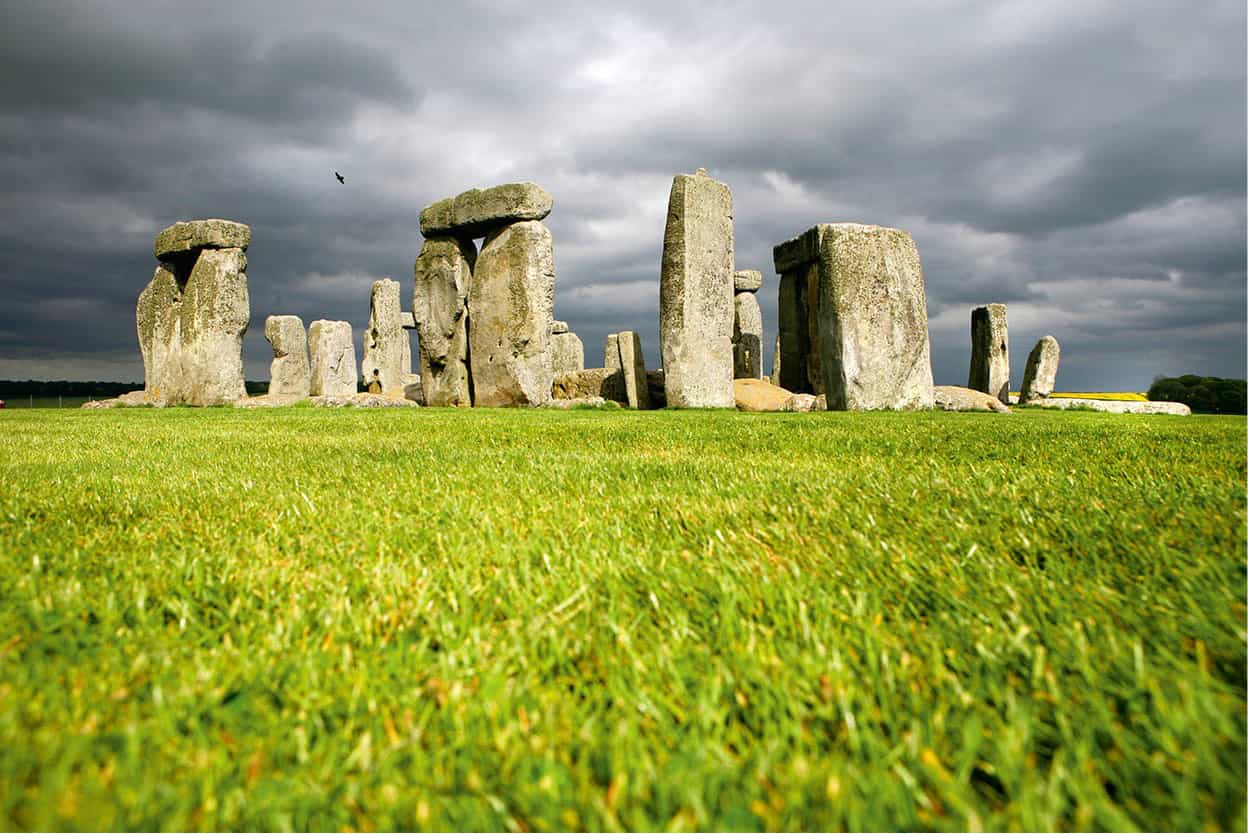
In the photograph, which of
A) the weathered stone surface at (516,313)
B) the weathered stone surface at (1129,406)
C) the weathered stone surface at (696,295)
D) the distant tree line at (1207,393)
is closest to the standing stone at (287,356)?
the weathered stone surface at (516,313)

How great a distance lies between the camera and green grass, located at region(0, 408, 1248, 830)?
91 cm

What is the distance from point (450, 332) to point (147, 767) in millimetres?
14502

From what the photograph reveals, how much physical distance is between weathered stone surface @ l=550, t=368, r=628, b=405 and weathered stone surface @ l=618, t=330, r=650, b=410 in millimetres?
321

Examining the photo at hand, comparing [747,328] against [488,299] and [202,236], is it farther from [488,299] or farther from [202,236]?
[202,236]

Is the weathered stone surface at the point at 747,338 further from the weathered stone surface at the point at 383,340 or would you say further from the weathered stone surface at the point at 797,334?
the weathered stone surface at the point at 383,340

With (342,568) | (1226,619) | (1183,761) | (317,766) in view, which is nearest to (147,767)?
(317,766)

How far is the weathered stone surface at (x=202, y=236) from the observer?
1408cm

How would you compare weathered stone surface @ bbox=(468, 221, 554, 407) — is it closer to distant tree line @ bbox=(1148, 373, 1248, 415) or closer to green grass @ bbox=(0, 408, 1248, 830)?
green grass @ bbox=(0, 408, 1248, 830)

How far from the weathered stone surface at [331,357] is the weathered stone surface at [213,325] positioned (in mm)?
9011

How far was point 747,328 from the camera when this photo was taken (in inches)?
870

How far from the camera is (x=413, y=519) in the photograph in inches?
96.7

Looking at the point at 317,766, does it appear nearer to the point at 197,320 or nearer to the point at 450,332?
the point at 450,332

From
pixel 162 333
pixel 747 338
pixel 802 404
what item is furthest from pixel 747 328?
pixel 162 333

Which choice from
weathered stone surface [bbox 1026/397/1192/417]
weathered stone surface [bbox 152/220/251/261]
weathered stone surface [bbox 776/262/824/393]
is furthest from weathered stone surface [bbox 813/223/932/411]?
weathered stone surface [bbox 152/220/251/261]
